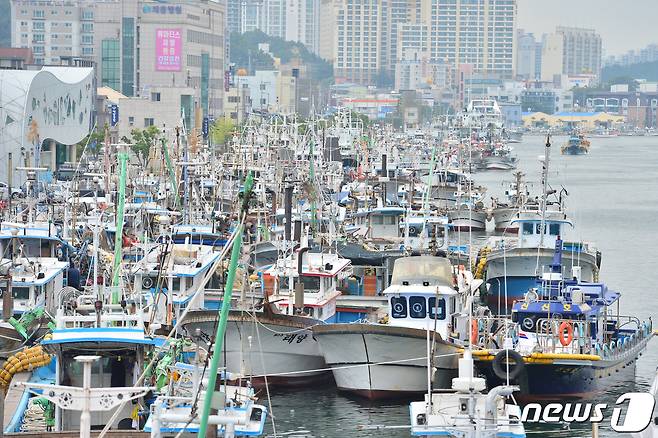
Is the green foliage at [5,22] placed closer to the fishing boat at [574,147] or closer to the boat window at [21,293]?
the fishing boat at [574,147]

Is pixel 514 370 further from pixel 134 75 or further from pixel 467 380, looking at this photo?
pixel 134 75

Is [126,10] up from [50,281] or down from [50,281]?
up

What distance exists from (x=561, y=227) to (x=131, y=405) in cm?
2104

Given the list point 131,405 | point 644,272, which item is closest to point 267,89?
point 644,272

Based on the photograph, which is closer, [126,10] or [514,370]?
[514,370]

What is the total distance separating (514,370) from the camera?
85.7 ft

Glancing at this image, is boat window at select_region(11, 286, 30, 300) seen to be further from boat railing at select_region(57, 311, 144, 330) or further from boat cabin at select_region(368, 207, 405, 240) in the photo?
boat cabin at select_region(368, 207, 405, 240)

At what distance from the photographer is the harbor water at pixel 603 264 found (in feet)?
84.6

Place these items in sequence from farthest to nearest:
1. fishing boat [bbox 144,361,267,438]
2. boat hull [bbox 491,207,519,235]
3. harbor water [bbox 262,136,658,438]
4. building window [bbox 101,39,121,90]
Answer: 1. building window [bbox 101,39,121,90]
2. boat hull [bbox 491,207,519,235]
3. harbor water [bbox 262,136,658,438]
4. fishing boat [bbox 144,361,267,438]

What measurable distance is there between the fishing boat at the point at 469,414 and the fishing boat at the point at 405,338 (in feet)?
18.6

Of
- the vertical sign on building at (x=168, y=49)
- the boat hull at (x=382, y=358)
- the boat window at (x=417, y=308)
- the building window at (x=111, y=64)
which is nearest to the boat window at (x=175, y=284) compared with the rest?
the boat hull at (x=382, y=358)

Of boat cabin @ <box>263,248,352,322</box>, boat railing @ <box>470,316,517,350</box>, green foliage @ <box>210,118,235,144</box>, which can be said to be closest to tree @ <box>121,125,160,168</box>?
green foliage @ <box>210,118,235,144</box>

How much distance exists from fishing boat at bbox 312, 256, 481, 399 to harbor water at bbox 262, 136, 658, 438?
0.40 metres

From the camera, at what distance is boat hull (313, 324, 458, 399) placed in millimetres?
26594
